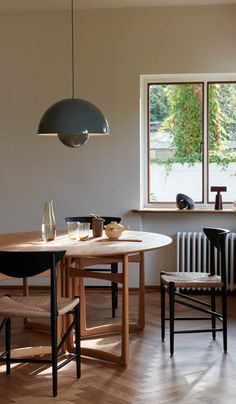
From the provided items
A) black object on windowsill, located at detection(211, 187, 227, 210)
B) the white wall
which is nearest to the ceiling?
the white wall

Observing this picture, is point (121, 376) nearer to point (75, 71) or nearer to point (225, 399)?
point (225, 399)

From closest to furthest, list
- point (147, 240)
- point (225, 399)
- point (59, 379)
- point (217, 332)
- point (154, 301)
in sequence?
point (225, 399), point (59, 379), point (147, 240), point (217, 332), point (154, 301)

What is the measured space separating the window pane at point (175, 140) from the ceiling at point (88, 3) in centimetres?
80

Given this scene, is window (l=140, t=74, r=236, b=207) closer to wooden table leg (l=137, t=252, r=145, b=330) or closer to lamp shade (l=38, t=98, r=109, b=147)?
wooden table leg (l=137, t=252, r=145, b=330)

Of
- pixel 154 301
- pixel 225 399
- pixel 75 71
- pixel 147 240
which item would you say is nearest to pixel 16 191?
pixel 75 71

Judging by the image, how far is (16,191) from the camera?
652cm

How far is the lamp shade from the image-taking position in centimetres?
423

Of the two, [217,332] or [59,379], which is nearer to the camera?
[59,379]

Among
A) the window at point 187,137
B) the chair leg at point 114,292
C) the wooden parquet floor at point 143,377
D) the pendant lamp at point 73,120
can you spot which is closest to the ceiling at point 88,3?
the window at point 187,137

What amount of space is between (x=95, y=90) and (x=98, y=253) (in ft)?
9.34

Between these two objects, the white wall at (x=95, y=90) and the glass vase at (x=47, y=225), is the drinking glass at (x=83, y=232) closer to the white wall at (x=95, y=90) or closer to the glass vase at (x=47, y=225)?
the glass vase at (x=47, y=225)

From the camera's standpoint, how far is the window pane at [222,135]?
6406mm

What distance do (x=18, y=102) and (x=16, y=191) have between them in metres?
0.92

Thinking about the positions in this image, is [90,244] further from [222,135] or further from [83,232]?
[222,135]
